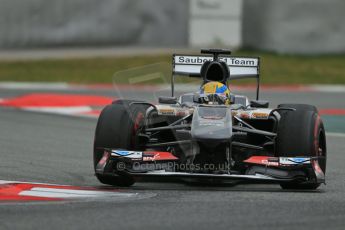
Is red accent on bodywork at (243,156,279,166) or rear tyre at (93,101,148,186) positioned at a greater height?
rear tyre at (93,101,148,186)

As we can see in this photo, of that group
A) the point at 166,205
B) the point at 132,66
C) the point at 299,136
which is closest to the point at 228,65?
A: the point at 299,136

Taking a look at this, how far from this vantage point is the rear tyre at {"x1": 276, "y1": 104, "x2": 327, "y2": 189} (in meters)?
9.56

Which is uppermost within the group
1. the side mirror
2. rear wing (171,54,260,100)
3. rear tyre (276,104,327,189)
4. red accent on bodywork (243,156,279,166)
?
rear wing (171,54,260,100)

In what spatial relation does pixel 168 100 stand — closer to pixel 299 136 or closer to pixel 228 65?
pixel 228 65

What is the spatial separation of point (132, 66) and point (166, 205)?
18.4 metres

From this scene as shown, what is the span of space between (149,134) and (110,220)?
2.79 meters

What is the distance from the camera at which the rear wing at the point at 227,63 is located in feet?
36.5

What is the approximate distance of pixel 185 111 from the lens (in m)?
9.95

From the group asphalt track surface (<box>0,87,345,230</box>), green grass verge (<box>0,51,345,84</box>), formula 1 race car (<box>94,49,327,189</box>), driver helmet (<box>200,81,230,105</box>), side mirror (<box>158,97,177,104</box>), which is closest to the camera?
asphalt track surface (<box>0,87,345,230</box>)

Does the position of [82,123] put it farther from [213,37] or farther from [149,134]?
[213,37]

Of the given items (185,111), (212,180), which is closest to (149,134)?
(185,111)

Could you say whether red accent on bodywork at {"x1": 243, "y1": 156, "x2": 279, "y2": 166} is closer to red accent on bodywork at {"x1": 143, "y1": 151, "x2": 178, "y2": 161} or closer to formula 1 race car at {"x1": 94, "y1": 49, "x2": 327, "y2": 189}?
formula 1 race car at {"x1": 94, "y1": 49, "x2": 327, "y2": 189}

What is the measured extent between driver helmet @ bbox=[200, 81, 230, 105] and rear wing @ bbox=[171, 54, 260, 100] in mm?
720

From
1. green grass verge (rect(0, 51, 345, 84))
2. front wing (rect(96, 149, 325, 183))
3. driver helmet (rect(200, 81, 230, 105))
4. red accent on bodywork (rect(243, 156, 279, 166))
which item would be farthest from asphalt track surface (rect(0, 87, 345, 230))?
green grass verge (rect(0, 51, 345, 84))
